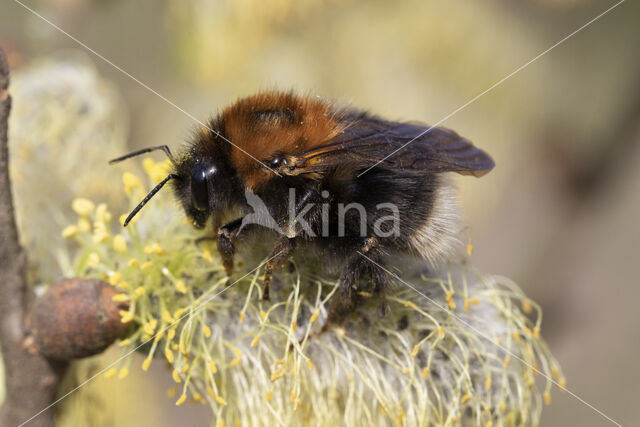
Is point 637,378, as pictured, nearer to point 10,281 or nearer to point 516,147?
point 516,147

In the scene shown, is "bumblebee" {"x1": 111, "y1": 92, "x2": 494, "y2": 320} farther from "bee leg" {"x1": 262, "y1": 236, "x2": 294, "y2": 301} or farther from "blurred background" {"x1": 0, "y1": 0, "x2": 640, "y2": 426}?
"blurred background" {"x1": 0, "y1": 0, "x2": 640, "y2": 426}

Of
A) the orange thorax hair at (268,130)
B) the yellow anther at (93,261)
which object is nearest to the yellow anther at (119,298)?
the yellow anther at (93,261)

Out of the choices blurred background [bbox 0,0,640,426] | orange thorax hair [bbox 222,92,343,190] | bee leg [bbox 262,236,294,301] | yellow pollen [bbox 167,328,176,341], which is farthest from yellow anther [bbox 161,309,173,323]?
blurred background [bbox 0,0,640,426]

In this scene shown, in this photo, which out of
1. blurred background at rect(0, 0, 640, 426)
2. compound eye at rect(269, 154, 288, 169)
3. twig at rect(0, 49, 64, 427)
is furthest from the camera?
blurred background at rect(0, 0, 640, 426)

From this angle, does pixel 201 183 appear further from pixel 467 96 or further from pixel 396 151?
pixel 467 96

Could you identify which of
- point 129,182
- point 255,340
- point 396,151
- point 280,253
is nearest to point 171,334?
point 255,340
